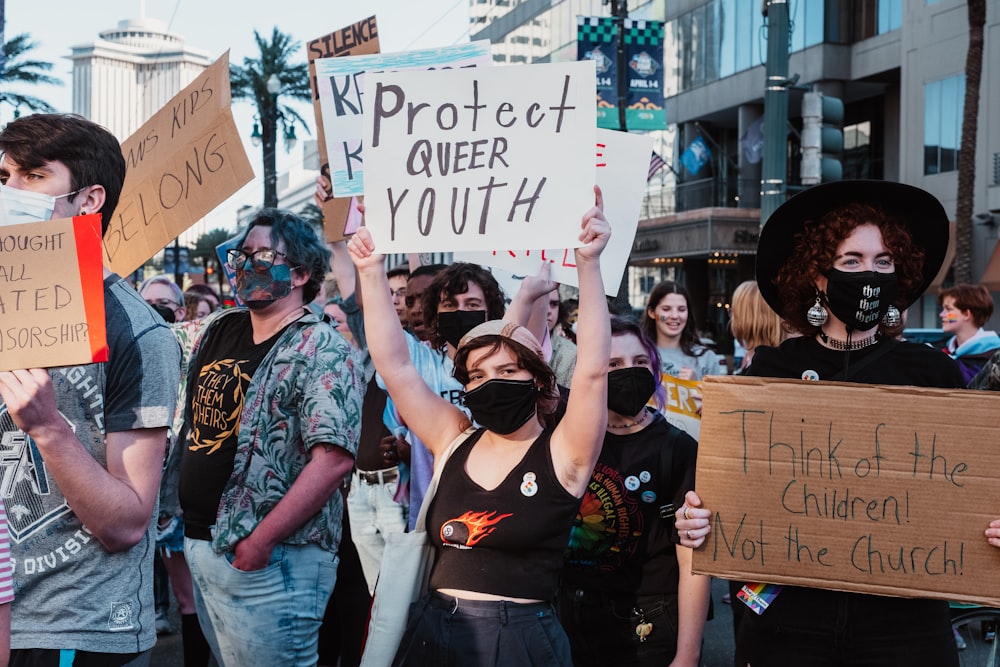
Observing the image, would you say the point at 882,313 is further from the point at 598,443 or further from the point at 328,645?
the point at 328,645

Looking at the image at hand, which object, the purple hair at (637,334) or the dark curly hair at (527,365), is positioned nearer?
the dark curly hair at (527,365)

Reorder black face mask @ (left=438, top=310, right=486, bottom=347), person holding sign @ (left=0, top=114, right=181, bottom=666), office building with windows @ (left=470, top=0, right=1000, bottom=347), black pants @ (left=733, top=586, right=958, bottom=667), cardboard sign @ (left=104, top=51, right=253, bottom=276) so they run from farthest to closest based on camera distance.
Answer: office building with windows @ (left=470, top=0, right=1000, bottom=347) < black face mask @ (left=438, top=310, right=486, bottom=347) < cardboard sign @ (left=104, top=51, right=253, bottom=276) < black pants @ (left=733, top=586, right=958, bottom=667) < person holding sign @ (left=0, top=114, right=181, bottom=666)

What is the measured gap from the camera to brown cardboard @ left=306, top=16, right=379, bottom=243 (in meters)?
5.28

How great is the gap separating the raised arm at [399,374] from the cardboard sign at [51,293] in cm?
106

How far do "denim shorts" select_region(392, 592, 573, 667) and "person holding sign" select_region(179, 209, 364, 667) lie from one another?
72 cm

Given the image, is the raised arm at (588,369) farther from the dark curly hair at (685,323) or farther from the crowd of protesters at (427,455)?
the dark curly hair at (685,323)

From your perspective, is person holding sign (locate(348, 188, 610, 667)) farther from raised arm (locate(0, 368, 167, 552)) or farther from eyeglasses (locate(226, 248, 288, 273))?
raised arm (locate(0, 368, 167, 552))

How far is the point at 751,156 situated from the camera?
32531mm

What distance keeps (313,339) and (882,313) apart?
6.28 ft

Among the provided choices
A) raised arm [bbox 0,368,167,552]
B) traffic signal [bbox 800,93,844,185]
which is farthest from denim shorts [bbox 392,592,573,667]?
traffic signal [bbox 800,93,844,185]

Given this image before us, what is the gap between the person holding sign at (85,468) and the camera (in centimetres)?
233

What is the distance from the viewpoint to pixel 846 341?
117 inches

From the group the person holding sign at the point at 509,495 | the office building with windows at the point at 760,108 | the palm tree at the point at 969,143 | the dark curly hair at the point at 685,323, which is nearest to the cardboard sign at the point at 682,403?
the person holding sign at the point at 509,495

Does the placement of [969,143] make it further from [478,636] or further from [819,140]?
[478,636]
